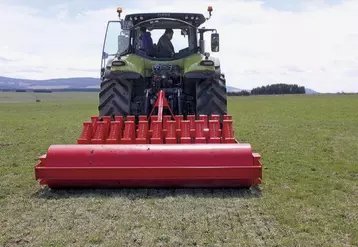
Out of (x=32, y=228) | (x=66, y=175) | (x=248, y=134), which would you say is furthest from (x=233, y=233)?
(x=248, y=134)

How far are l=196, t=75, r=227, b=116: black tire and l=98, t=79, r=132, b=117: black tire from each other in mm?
1081

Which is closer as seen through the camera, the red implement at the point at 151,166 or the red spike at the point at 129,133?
the red implement at the point at 151,166

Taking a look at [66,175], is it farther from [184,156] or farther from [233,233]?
[233,233]

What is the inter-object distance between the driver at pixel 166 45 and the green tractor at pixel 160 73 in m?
0.02

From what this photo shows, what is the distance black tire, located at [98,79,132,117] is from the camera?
280 inches

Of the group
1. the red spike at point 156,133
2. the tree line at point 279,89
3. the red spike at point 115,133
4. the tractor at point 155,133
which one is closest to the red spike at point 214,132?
the tractor at point 155,133

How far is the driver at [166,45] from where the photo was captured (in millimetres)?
8188

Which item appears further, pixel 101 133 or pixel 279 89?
pixel 279 89

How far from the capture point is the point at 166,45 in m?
8.19

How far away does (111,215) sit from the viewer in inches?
165

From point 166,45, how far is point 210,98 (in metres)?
1.62

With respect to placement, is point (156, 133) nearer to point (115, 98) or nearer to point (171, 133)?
point (171, 133)

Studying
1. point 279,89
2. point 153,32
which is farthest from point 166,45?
point 279,89

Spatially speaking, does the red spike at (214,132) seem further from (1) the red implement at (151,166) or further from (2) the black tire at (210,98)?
(2) the black tire at (210,98)
